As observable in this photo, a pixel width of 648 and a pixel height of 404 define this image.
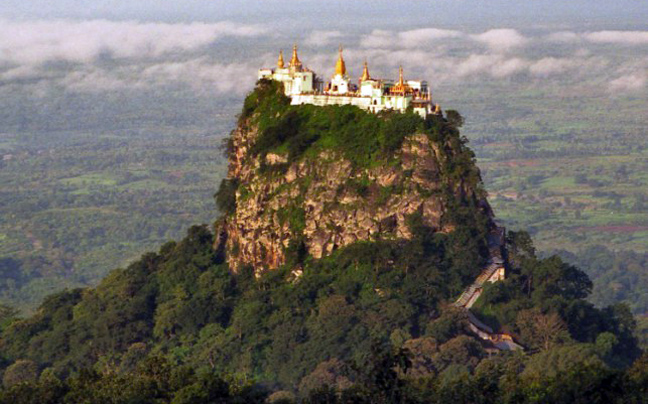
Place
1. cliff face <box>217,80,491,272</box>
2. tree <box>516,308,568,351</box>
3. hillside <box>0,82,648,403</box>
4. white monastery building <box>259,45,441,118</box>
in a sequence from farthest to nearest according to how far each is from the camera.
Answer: white monastery building <box>259,45,441,118</box>
cliff face <box>217,80,491,272</box>
hillside <box>0,82,648,403</box>
tree <box>516,308,568,351</box>

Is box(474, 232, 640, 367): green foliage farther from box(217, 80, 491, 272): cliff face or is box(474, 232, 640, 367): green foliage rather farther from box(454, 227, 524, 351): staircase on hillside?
box(217, 80, 491, 272): cliff face

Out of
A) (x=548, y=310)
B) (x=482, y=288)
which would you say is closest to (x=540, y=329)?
(x=548, y=310)

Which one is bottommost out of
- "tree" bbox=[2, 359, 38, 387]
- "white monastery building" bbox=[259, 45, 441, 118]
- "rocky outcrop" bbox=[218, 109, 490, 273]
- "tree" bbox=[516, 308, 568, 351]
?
"tree" bbox=[2, 359, 38, 387]

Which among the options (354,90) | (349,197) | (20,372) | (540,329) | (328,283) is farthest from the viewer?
(354,90)

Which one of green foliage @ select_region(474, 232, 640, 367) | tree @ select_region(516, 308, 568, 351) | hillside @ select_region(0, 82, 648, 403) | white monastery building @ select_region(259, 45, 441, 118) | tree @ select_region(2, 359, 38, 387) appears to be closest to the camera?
tree @ select_region(516, 308, 568, 351)

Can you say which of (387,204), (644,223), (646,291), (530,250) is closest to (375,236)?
(387,204)

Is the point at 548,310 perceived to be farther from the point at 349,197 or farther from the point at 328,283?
the point at 349,197

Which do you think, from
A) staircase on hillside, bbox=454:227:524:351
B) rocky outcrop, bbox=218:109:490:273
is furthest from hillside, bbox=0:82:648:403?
staircase on hillside, bbox=454:227:524:351

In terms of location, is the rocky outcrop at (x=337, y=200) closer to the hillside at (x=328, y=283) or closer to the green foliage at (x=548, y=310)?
the hillside at (x=328, y=283)
